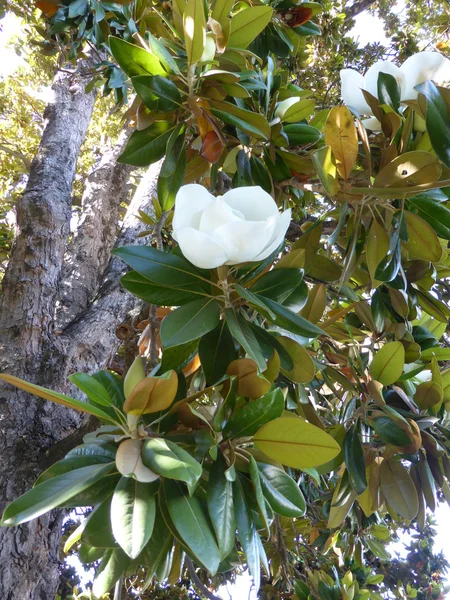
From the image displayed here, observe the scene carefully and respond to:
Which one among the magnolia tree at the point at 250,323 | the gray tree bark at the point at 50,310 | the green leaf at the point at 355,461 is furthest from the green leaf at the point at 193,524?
the gray tree bark at the point at 50,310

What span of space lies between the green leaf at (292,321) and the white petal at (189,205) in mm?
150

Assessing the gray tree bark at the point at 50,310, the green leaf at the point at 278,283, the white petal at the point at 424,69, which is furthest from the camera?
the gray tree bark at the point at 50,310

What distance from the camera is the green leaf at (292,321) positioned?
2.12 ft

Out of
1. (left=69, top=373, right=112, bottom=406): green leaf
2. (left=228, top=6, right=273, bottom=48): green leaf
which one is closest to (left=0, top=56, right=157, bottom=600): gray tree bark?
(left=69, top=373, right=112, bottom=406): green leaf

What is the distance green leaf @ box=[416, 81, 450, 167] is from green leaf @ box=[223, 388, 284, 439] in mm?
426

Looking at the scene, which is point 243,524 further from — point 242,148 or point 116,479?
point 242,148

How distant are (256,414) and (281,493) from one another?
12 centimetres

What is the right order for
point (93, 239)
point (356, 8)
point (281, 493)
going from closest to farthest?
1. point (281, 493)
2. point (93, 239)
3. point (356, 8)

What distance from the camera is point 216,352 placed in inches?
28.7

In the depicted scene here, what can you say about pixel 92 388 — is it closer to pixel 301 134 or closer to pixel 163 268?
pixel 163 268

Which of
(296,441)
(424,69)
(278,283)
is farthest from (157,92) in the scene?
(296,441)

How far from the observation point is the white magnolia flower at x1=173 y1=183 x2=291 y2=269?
1.92 ft

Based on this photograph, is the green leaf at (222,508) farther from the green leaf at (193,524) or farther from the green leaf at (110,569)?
the green leaf at (110,569)

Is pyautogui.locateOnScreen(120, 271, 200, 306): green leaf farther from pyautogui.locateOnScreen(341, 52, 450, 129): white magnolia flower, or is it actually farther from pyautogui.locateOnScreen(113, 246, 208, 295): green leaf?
pyautogui.locateOnScreen(341, 52, 450, 129): white magnolia flower
